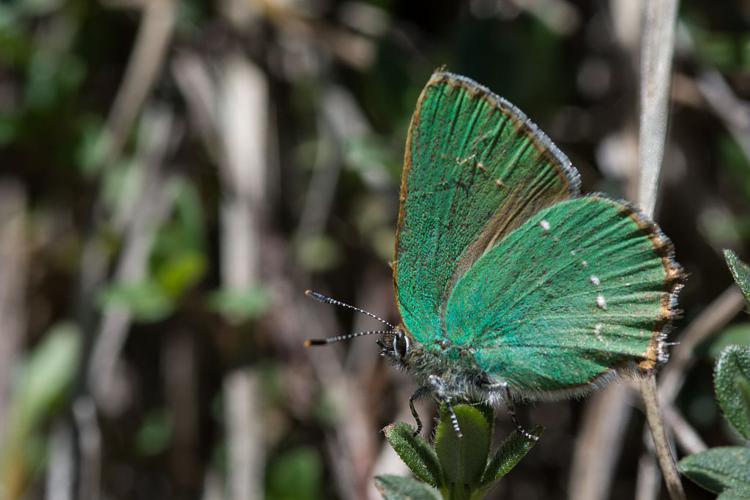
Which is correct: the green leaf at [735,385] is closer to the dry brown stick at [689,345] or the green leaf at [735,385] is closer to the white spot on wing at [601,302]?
the white spot on wing at [601,302]

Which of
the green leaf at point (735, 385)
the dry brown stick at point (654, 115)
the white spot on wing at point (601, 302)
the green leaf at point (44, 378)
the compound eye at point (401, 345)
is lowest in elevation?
the green leaf at point (44, 378)

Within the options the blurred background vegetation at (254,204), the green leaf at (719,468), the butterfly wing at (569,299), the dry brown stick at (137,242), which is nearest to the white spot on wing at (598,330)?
the butterfly wing at (569,299)

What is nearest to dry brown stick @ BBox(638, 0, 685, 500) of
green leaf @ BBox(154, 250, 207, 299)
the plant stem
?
the plant stem

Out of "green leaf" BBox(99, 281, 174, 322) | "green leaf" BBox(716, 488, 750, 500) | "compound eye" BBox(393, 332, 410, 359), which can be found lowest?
"green leaf" BBox(716, 488, 750, 500)

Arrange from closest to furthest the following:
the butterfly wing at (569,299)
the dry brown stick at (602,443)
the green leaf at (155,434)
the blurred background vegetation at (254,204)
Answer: the butterfly wing at (569,299)
the dry brown stick at (602,443)
the blurred background vegetation at (254,204)
the green leaf at (155,434)

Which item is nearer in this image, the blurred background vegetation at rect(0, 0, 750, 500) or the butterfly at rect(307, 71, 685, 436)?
the butterfly at rect(307, 71, 685, 436)

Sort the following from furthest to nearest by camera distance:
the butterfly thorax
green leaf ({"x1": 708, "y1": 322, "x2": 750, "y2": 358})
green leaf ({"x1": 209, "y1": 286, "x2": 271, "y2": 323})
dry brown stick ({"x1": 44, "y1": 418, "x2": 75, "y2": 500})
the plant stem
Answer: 1. green leaf ({"x1": 209, "y1": 286, "x2": 271, "y2": 323})
2. dry brown stick ({"x1": 44, "y1": 418, "x2": 75, "y2": 500})
3. green leaf ({"x1": 708, "y1": 322, "x2": 750, "y2": 358})
4. the butterfly thorax
5. the plant stem

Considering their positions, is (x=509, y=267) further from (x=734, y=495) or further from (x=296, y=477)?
(x=296, y=477)

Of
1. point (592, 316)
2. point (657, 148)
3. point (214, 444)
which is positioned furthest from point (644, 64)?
point (214, 444)

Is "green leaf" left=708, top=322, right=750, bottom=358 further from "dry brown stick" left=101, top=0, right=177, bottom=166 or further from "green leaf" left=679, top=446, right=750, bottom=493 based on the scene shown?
"dry brown stick" left=101, top=0, right=177, bottom=166
